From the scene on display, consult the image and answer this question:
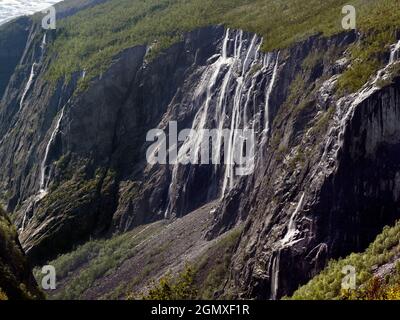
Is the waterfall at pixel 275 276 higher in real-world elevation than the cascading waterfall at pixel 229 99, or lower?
lower

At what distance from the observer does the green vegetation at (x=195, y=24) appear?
63.3 meters

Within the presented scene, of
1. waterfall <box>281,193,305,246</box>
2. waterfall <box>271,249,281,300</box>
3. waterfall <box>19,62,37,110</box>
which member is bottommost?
waterfall <box>271,249,281,300</box>

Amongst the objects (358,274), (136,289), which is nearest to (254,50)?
(136,289)

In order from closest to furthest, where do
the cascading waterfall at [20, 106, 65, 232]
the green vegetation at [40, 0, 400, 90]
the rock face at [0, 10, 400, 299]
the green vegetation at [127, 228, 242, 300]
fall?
the rock face at [0, 10, 400, 299]
the green vegetation at [127, 228, 242, 300]
the green vegetation at [40, 0, 400, 90]
the cascading waterfall at [20, 106, 65, 232]

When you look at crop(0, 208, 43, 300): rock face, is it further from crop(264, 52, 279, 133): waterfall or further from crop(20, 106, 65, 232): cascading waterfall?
crop(20, 106, 65, 232): cascading waterfall

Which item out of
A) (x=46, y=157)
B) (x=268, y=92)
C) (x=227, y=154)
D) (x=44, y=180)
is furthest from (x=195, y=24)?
(x=44, y=180)

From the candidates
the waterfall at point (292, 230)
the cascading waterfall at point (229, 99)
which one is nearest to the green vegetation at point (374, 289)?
the waterfall at point (292, 230)

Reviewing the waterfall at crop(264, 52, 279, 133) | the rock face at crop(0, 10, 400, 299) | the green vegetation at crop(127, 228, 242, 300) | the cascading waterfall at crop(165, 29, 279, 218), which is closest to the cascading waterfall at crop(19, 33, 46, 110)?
the rock face at crop(0, 10, 400, 299)

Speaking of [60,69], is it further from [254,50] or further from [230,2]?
[254,50]

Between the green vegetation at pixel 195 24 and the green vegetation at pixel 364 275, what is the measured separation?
61.2ft

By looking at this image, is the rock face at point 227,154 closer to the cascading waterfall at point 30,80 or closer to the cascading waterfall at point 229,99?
the cascading waterfall at point 229,99

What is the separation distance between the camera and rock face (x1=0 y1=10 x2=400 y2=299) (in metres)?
52.7

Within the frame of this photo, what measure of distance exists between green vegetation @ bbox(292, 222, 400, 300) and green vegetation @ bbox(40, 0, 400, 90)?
735 inches

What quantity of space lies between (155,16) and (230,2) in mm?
24803
